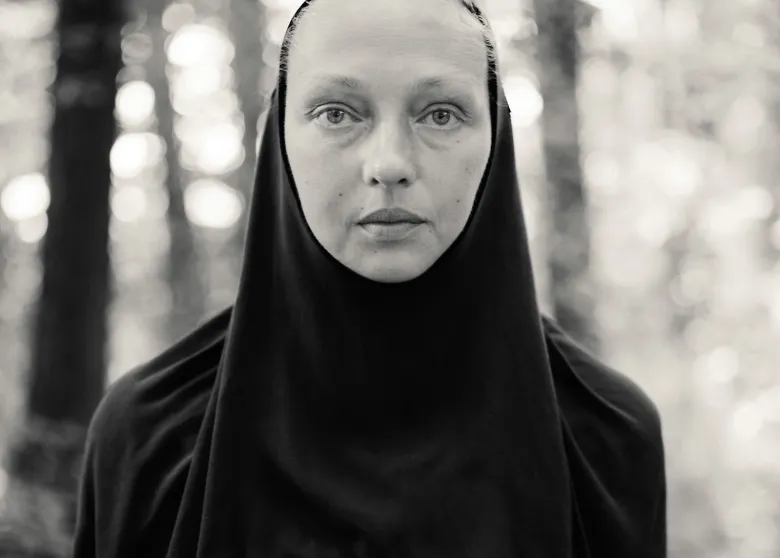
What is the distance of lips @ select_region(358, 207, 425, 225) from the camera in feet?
3.82

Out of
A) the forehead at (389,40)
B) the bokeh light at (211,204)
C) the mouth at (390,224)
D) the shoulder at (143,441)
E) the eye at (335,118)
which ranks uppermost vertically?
the bokeh light at (211,204)

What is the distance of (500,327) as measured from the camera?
132 centimetres

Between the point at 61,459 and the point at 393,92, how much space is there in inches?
117

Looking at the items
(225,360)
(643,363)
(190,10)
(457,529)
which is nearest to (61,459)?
(225,360)

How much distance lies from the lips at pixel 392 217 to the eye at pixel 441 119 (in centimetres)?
17

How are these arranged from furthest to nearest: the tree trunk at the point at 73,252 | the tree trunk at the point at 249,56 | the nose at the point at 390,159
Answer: the tree trunk at the point at 249,56
the tree trunk at the point at 73,252
the nose at the point at 390,159

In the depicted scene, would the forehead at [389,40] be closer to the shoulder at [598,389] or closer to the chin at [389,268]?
the chin at [389,268]

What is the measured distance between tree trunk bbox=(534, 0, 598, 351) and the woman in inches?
125

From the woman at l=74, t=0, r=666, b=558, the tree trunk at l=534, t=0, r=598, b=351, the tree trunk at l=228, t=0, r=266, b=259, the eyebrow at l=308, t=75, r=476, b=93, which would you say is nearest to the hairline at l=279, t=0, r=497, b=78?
the woman at l=74, t=0, r=666, b=558

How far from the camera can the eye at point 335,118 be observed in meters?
1.20

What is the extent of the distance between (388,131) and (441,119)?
0.11 m

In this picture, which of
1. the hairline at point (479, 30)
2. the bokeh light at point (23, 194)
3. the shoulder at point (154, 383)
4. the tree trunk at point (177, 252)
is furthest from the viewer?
the tree trunk at point (177, 252)

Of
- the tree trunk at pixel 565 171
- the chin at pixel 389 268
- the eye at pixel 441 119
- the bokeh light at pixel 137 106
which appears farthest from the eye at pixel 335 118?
the bokeh light at pixel 137 106

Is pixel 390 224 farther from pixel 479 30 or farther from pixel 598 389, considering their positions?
pixel 598 389
